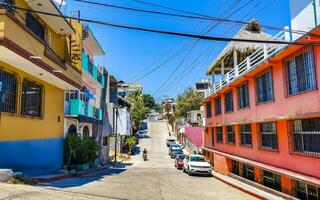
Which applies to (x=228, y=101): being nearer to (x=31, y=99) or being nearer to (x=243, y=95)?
(x=243, y=95)

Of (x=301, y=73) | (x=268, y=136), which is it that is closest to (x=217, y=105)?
(x=268, y=136)

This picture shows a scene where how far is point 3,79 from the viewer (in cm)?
1347

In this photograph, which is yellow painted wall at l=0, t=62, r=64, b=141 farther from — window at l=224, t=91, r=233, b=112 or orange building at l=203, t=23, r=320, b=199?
window at l=224, t=91, r=233, b=112

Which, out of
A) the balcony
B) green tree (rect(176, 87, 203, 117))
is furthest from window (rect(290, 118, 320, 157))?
green tree (rect(176, 87, 203, 117))

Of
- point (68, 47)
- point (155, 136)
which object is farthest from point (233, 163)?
point (155, 136)

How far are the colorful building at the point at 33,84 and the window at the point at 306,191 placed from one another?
12659 mm

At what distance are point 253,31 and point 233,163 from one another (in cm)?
1002

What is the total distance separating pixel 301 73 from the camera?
517 inches

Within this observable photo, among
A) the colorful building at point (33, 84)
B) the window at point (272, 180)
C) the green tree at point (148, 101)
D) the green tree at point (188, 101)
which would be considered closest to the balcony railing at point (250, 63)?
the window at point (272, 180)

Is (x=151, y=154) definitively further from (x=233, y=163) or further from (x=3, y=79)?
(x=3, y=79)

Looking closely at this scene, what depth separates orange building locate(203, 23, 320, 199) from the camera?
1237 cm

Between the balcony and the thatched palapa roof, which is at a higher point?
the thatched palapa roof

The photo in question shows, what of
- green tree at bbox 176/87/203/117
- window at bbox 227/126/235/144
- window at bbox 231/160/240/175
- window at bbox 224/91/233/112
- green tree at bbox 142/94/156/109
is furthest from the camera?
green tree at bbox 142/94/156/109

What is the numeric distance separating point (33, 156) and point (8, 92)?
3.96 m
